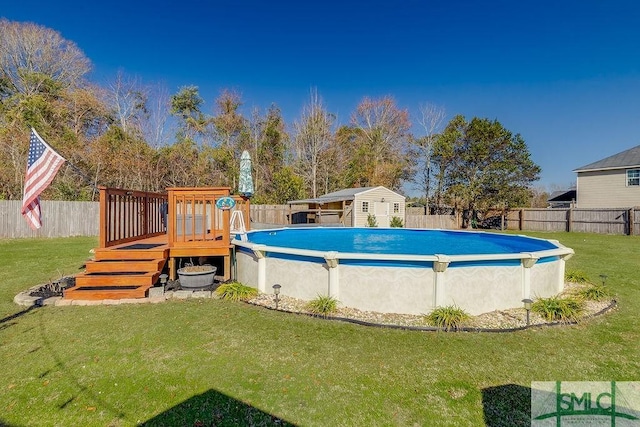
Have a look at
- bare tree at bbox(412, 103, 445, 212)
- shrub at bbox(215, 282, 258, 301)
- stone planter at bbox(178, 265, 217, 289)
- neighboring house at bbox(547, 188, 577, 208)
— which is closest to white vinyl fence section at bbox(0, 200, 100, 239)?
stone planter at bbox(178, 265, 217, 289)

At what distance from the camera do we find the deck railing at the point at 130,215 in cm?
583

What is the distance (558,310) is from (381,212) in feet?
53.3

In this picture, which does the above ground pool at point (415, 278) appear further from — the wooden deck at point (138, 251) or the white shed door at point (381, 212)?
the white shed door at point (381, 212)

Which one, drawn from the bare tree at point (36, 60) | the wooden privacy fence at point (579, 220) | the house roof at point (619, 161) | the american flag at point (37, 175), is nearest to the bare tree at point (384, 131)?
the wooden privacy fence at point (579, 220)

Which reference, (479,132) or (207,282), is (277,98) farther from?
(207,282)

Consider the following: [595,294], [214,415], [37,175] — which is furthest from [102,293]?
[595,294]

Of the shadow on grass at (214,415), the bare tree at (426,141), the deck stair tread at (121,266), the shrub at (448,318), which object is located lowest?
the shadow on grass at (214,415)

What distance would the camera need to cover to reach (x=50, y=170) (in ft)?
17.3

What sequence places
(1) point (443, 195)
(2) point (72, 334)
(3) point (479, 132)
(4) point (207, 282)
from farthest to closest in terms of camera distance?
(1) point (443, 195) < (3) point (479, 132) < (4) point (207, 282) < (2) point (72, 334)

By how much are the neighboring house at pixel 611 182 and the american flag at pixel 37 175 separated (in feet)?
86.8

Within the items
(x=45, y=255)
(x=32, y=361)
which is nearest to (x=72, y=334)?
(x=32, y=361)

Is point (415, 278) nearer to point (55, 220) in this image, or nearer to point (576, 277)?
point (576, 277)

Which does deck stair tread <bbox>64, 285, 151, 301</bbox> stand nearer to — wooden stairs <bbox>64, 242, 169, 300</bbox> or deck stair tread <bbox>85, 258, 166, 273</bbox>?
wooden stairs <bbox>64, 242, 169, 300</bbox>

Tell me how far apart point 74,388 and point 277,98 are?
28.4 meters
